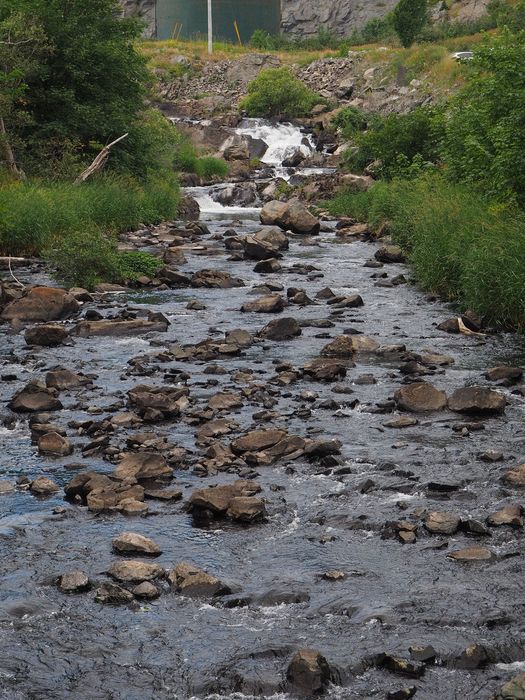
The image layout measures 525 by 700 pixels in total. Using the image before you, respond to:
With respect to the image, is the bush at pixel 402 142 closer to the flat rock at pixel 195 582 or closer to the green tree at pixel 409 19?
the flat rock at pixel 195 582

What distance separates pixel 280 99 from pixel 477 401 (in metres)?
47.8

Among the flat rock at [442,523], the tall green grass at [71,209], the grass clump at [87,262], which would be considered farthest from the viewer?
the tall green grass at [71,209]

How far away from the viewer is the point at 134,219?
92.2ft

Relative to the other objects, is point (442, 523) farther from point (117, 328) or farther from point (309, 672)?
point (117, 328)

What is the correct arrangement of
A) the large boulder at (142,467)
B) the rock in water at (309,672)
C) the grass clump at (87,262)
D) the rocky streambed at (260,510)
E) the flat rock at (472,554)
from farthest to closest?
the grass clump at (87,262) → the large boulder at (142,467) → the flat rock at (472,554) → the rocky streambed at (260,510) → the rock in water at (309,672)

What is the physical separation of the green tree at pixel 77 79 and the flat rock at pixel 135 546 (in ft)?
74.7

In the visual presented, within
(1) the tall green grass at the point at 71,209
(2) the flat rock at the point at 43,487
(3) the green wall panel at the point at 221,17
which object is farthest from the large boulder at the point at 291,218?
(3) the green wall panel at the point at 221,17

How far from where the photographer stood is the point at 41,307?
17297 mm

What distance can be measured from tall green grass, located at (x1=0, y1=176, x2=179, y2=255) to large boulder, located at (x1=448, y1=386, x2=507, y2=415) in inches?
509

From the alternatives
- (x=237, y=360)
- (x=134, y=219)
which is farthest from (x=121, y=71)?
(x=237, y=360)

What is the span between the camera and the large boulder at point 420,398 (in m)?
11.7

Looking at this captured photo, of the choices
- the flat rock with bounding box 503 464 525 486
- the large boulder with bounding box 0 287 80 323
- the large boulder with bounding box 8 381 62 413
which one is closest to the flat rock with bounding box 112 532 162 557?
the flat rock with bounding box 503 464 525 486

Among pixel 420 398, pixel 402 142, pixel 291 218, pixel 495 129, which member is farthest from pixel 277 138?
pixel 420 398

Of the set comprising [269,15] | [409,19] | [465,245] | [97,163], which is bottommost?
[465,245]
